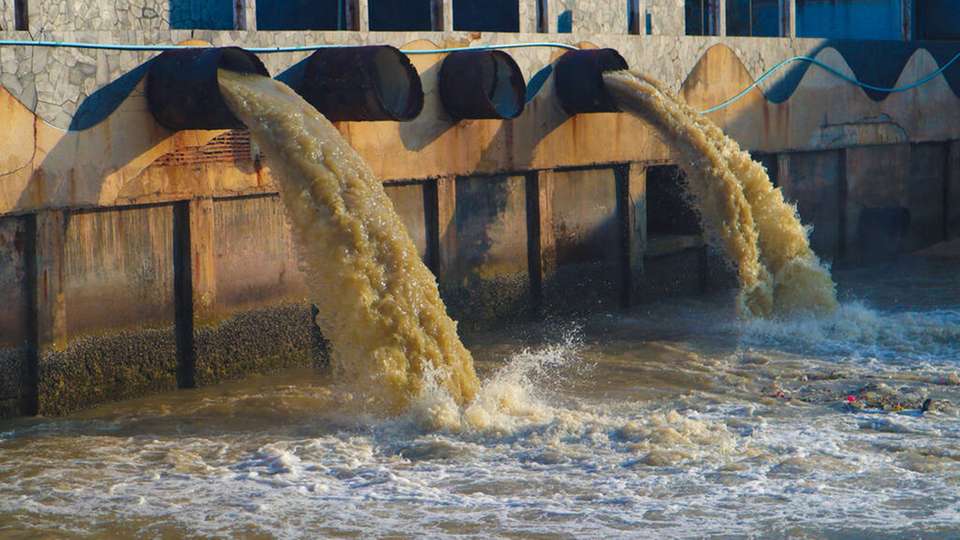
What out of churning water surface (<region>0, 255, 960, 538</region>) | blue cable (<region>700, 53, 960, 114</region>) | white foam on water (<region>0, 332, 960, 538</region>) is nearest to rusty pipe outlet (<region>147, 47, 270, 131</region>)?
churning water surface (<region>0, 255, 960, 538</region>)

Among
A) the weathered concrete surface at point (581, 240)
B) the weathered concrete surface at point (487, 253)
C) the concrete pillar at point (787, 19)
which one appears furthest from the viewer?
the concrete pillar at point (787, 19)

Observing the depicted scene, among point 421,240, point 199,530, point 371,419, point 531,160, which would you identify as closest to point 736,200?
point 531,160

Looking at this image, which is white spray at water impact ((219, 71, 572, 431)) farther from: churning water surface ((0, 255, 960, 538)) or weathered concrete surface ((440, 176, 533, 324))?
weathered concrete surface ((440, 176, 533, 324))

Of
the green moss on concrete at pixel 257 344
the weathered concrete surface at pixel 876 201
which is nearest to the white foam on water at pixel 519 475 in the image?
the green moss on concrete at pixel 257 344

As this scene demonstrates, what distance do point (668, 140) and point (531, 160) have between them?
1.30 metres

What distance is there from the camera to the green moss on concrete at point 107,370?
31.0ft

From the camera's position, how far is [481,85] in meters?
12.0

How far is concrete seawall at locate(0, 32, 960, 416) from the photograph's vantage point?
9461 millimetres

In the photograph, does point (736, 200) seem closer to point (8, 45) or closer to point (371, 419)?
point (371, 419)

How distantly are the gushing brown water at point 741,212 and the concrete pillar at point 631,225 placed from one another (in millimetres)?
1030

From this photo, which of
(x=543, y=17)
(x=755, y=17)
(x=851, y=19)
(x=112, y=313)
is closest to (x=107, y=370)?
(x=112, y=313)

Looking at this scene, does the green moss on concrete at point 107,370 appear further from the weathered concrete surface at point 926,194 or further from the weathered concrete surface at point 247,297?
the weathered concrete surface at point 926,194

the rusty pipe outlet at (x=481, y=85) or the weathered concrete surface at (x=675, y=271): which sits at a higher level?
the rusty pipe outlet at (x=481, y=85)

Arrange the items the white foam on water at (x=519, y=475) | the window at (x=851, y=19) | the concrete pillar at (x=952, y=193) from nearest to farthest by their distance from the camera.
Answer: the white foam on water at (x=519, y=475), the concrete pillar at (x=952, y=193), the window at (x=851, y=19)
